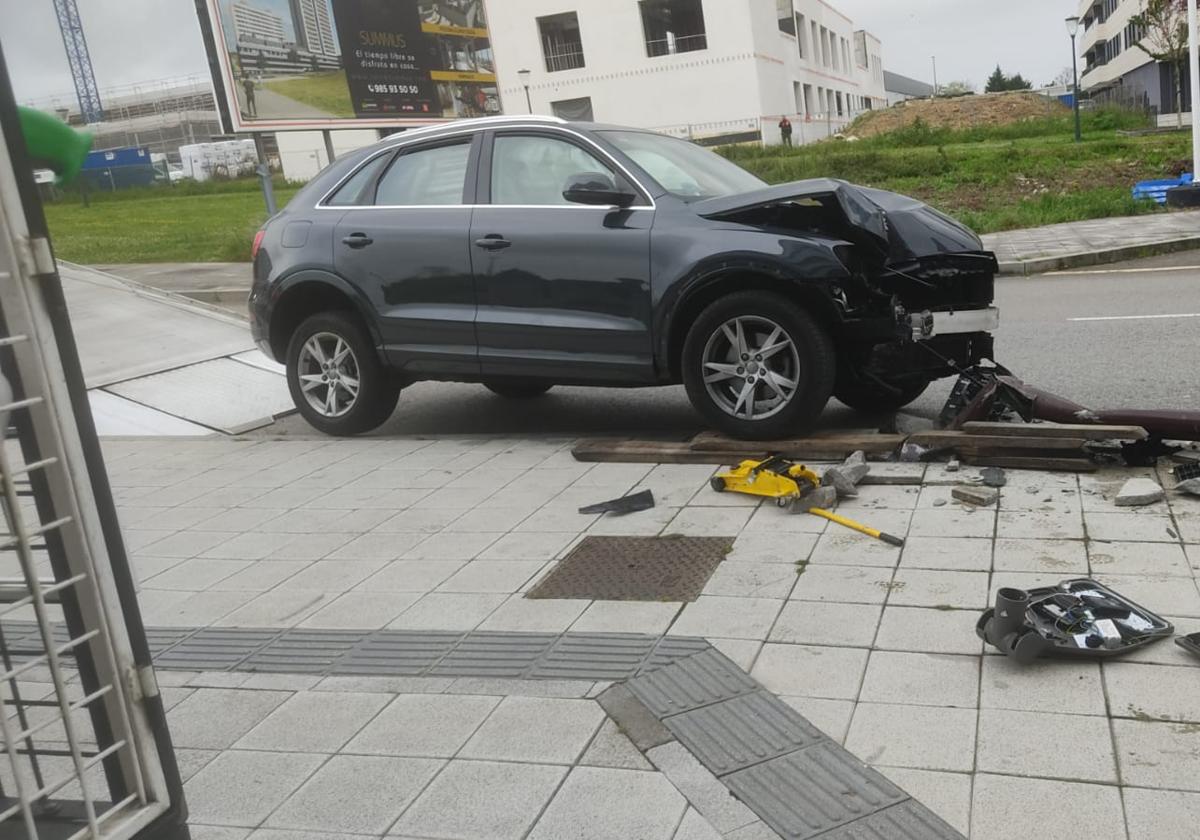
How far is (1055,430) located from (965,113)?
45.3 m

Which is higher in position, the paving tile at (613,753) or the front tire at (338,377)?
the front tire at (338,377)

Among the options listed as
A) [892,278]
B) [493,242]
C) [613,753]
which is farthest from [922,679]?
[493,242]

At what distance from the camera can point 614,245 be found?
6.34 meters

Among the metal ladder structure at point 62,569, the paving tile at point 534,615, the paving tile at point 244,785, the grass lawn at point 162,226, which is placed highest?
the grass lawn at point 162,226

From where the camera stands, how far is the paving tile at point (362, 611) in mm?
4309

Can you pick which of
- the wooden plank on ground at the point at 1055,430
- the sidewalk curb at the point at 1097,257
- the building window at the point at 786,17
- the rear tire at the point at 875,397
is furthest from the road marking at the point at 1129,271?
the building window at the point at 786,17

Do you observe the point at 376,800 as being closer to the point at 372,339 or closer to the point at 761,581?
the point at 761,581

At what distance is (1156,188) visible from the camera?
18.8 meters

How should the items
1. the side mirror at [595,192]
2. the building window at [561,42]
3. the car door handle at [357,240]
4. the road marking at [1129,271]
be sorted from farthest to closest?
1. the building window at [561,42]
2. the road marking at [1129,271]
3. the car door handle at [357,240]
4. the side mirror at [595,192]

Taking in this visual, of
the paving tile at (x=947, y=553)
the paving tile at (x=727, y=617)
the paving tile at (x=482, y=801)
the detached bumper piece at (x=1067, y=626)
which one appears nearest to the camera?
the paving tile at (x=482, y=801)

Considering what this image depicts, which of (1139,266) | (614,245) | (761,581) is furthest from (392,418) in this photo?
(1139,266)

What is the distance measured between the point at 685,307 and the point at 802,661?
2913mm

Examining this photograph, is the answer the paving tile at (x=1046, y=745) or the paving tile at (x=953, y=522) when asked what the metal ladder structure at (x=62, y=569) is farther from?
the paving tile at (x=953, y=522)

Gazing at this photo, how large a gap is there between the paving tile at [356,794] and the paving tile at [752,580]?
1486 mm
